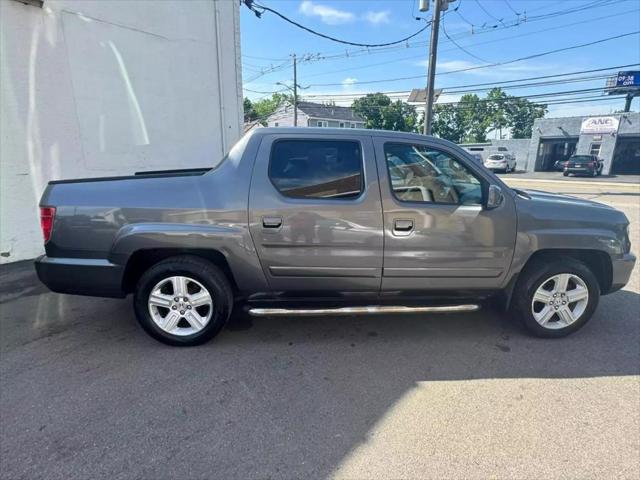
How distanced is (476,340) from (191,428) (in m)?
2.57

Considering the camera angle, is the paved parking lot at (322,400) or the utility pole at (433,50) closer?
the paved parking lot at (322,400)

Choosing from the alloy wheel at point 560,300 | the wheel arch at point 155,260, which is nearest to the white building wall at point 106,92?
the wheel arch at point 155,260

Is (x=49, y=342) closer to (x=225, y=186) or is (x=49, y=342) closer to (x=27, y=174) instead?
(x=225, y=186)

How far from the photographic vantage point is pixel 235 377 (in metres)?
2.92

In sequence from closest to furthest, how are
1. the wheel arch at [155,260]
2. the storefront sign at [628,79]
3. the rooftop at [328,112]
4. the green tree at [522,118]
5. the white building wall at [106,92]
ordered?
the wheel arch at [155,260] < the white building wall at [106,92] < the storefront sign at [628,79] < the rooftop at [328,112] < the green tree at [522,118]

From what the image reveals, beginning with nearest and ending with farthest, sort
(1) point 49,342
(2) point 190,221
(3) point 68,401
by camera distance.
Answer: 1. (3) point 68,401
2. (2) point 190,221
3. (1) point 49,342

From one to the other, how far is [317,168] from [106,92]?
5.19 m

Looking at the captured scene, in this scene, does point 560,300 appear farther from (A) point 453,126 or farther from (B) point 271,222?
(A) point 453,126

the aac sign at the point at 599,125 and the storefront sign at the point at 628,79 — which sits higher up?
the storefront sign at the point at 628,79

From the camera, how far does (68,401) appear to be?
104 inches

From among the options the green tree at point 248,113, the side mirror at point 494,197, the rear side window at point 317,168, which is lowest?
the side mirror at point 494,197

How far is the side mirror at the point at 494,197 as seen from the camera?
10.5 feet

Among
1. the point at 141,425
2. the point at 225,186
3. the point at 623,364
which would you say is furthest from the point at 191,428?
the point at 623,364

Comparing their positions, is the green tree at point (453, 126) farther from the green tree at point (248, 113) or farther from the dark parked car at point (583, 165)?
the dark parked car at point (583, 165)
